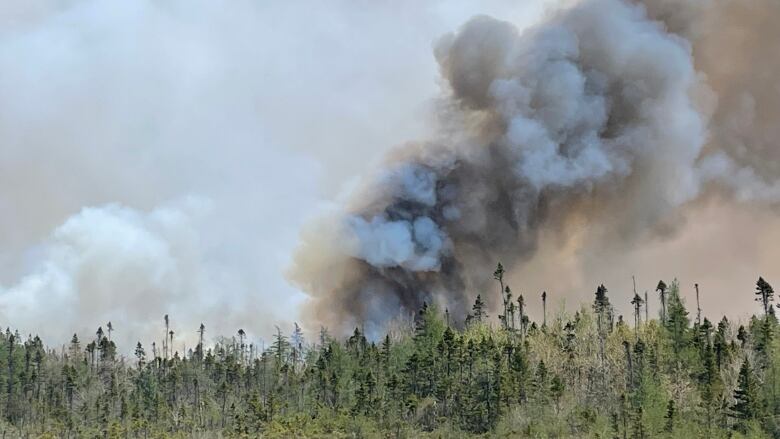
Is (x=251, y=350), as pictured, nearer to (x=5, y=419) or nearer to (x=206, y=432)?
(x=5, y=419)

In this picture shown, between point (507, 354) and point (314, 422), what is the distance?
90.8ft

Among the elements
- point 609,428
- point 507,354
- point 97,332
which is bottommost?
point 609,428

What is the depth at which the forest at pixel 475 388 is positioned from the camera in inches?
3329

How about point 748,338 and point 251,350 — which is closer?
point 748,338

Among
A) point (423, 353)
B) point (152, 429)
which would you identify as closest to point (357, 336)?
point (423, 353)

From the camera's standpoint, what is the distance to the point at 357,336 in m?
132

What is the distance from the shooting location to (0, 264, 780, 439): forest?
84562 millimetres

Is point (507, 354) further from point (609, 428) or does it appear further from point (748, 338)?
point (748, 338)

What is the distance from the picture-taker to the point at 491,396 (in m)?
96.8

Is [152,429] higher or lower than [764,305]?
lower

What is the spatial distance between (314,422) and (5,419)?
55.3 m

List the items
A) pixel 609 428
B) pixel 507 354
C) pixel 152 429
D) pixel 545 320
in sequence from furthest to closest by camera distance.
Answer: pixel 545 320
pixel 507 354
pixel 152 429
pixel 609 428

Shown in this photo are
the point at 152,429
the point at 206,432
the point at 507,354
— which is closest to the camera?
the point at 206,432

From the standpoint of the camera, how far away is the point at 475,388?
99.1 meters
